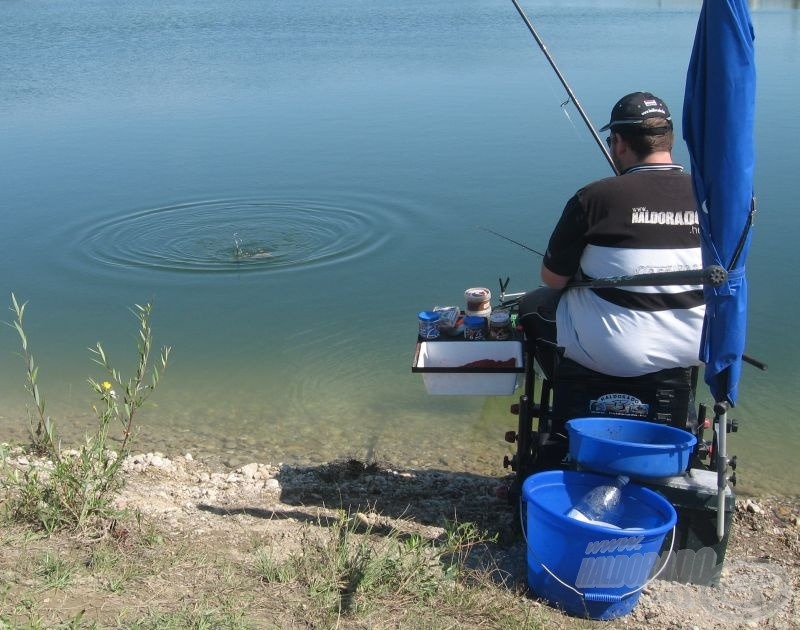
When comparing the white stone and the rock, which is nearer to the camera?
the white stone

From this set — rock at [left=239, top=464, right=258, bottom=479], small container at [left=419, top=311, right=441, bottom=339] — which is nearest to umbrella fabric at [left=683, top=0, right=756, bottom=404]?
small container at [left=419, top=311, right=441, bottom=339]

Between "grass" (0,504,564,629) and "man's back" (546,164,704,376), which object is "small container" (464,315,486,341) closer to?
"man's back" (546,164,704,376)

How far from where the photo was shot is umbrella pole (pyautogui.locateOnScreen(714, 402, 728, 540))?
3.43 metres

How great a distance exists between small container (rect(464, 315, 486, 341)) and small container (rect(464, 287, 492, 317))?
68 millimetres

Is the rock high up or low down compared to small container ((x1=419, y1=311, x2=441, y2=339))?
down

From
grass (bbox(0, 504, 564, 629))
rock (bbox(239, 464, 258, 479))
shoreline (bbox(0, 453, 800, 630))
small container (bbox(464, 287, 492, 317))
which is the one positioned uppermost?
small container (bbox(464, 287, 492, 317))

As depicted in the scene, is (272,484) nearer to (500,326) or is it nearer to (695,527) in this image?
(500,326)

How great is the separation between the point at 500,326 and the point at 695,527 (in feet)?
4.21

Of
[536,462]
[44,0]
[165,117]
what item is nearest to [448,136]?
[165,117]

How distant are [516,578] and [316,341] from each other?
3.85 meters

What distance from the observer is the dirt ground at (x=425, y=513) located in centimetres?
350

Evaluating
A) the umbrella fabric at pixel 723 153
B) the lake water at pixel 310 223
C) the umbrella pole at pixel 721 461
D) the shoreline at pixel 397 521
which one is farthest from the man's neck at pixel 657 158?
the lake water at pixel 310 223

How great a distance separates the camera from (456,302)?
25.0 feet

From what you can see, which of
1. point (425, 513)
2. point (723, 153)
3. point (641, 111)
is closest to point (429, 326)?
point (425, 513)
